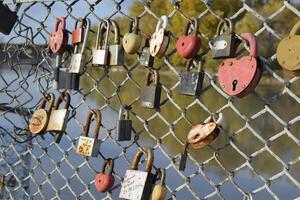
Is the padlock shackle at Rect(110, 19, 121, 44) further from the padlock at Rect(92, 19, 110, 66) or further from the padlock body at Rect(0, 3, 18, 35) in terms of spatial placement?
the padlock body at Rect(0, 3, 18, 35)

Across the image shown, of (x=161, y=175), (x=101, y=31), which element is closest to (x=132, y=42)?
(x=101, y=31)

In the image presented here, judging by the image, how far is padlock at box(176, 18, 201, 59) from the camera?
81cm

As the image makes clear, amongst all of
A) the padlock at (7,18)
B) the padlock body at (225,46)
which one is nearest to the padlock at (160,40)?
the padlock body at (225,46)

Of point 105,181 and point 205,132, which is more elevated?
point 205,132

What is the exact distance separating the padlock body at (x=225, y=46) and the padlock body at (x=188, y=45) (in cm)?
4

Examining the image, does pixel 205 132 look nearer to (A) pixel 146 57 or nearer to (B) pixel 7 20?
(A) pixel 146 57

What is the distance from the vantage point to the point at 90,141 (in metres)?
1.02

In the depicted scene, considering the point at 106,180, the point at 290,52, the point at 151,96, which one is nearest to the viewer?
the point at 290,52

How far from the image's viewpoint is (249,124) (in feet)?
2.66

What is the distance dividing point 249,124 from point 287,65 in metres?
0.16

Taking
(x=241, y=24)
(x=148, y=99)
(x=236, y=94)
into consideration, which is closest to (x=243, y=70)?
(x=236, y=94)

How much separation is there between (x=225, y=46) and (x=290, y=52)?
11cm

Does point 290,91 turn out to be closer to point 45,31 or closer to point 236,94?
point 236,94

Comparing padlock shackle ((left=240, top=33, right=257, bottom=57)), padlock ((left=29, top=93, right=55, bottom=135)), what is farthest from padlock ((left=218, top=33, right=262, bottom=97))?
padlock ((left=29, top=93, right=55, bottom=135))
